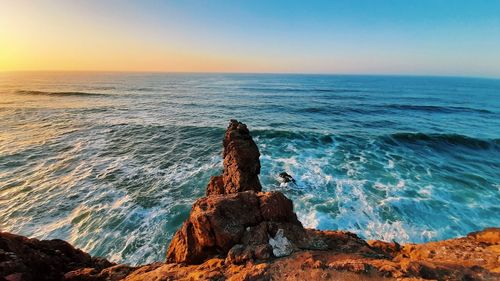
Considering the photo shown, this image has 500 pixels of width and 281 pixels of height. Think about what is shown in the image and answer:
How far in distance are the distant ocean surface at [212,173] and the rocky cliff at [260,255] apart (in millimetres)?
5473

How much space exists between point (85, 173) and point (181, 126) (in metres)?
15.0

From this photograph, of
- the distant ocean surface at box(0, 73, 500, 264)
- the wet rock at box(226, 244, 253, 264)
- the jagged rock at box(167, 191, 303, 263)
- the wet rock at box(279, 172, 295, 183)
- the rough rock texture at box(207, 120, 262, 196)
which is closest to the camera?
the wet rock at box(226, 244, 253, 264)

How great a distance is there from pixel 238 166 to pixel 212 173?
9017 mm

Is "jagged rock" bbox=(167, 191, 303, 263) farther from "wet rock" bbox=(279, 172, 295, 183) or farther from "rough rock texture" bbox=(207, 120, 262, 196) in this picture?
"wet rock" bbox=(279, 172, 295, 183)

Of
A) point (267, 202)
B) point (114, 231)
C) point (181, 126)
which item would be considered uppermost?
point (267, 202)

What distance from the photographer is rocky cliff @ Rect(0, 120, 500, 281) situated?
5.45 meters

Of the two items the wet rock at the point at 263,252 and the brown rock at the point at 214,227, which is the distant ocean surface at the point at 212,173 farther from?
the wet rock at the point at 263,252

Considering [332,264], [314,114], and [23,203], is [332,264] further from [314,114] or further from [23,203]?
[314,114]

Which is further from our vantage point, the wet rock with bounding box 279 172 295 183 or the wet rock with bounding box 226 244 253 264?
the wet rock with bounding box 279 172 295 183

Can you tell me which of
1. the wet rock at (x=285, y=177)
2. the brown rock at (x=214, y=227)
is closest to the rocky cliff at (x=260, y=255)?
the brown rock at (x=214, y=227)

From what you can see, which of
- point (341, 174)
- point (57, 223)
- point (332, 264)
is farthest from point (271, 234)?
point (341, 174)

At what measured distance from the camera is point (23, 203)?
15.3m

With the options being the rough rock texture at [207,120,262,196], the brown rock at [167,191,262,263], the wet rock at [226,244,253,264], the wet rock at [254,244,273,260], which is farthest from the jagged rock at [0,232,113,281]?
the rough rock texture at [207,120,262,196]

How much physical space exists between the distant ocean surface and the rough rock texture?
14.0 ft
